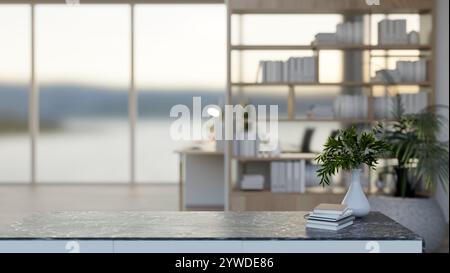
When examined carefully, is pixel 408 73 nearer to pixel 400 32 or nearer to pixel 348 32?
pixel 400 32

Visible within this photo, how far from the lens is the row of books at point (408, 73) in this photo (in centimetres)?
697

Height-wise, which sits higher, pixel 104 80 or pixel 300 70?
pixel 104 80

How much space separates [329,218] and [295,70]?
423 cm

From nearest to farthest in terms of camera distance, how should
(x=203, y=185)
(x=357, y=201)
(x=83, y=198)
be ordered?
(x=357, y=201)
(x=203, y=185)
(x=83, y=198)

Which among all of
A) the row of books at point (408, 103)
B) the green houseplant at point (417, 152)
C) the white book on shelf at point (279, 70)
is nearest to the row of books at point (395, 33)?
the row of books at point (408, 103)

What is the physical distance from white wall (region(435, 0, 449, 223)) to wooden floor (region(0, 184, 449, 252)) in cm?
343

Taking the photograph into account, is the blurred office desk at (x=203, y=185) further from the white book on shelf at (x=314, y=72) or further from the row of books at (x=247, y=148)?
the white book on shelf at (x=314, y=72)

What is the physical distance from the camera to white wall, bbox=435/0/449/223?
22.3ft

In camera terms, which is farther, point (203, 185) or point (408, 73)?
point (203, 185)

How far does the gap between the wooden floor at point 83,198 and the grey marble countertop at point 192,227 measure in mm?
4677

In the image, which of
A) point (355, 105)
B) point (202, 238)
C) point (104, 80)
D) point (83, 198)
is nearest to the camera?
point (202, 238)

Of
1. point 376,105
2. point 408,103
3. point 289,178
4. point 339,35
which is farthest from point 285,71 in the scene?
point 408,103

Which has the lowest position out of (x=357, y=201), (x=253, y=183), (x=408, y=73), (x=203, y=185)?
(x=203, y=185)

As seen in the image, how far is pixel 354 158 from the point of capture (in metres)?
3.26
